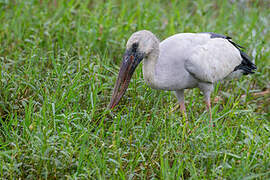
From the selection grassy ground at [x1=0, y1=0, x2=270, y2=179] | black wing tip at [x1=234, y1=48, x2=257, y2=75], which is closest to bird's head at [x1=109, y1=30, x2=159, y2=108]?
grassy ground at [x1=0, y1=0, x2=270, y2=179]

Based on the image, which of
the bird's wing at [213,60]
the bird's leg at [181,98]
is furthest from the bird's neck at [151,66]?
the bird's leg at [181,98]

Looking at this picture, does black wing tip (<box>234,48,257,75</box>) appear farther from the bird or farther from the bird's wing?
the bird

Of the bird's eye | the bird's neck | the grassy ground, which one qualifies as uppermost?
the bird's eye

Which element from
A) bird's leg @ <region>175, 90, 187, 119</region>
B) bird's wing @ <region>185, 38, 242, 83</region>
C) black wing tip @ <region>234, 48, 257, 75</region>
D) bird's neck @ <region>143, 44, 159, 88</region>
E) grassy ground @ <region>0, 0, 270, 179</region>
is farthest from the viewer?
black wing tip @ <region>234, 48, 257, 75</region>

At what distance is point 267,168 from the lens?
128 inches

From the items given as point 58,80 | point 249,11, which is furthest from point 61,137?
point 249,11

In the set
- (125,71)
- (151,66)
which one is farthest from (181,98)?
(125,71)

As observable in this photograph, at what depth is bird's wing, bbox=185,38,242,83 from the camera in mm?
3939

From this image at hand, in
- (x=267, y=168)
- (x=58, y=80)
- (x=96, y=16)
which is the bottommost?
(x=267, y=168)

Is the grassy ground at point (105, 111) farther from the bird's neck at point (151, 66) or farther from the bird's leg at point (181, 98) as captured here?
the bird's neck at point (151, 66)

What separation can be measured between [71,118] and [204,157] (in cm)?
120

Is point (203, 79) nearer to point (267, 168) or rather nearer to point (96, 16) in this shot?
point (267, 168)

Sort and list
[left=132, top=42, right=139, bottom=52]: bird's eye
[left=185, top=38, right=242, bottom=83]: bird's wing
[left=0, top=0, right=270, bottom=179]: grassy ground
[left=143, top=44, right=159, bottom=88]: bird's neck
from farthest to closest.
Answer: [left=185, top=38, right=242, bottom=83]: bird's wing
[left=143, top=44, right=159, bottom=88]: bird's neck
[left=132, top=42, right=139, bottom=52]: bird's eye
[left=0, top=0, right=270, bottom=179]: grassy ground

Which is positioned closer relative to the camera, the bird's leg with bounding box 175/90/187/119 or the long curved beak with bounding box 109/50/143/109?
the long curved beak with bounding box 109/50/143/109
